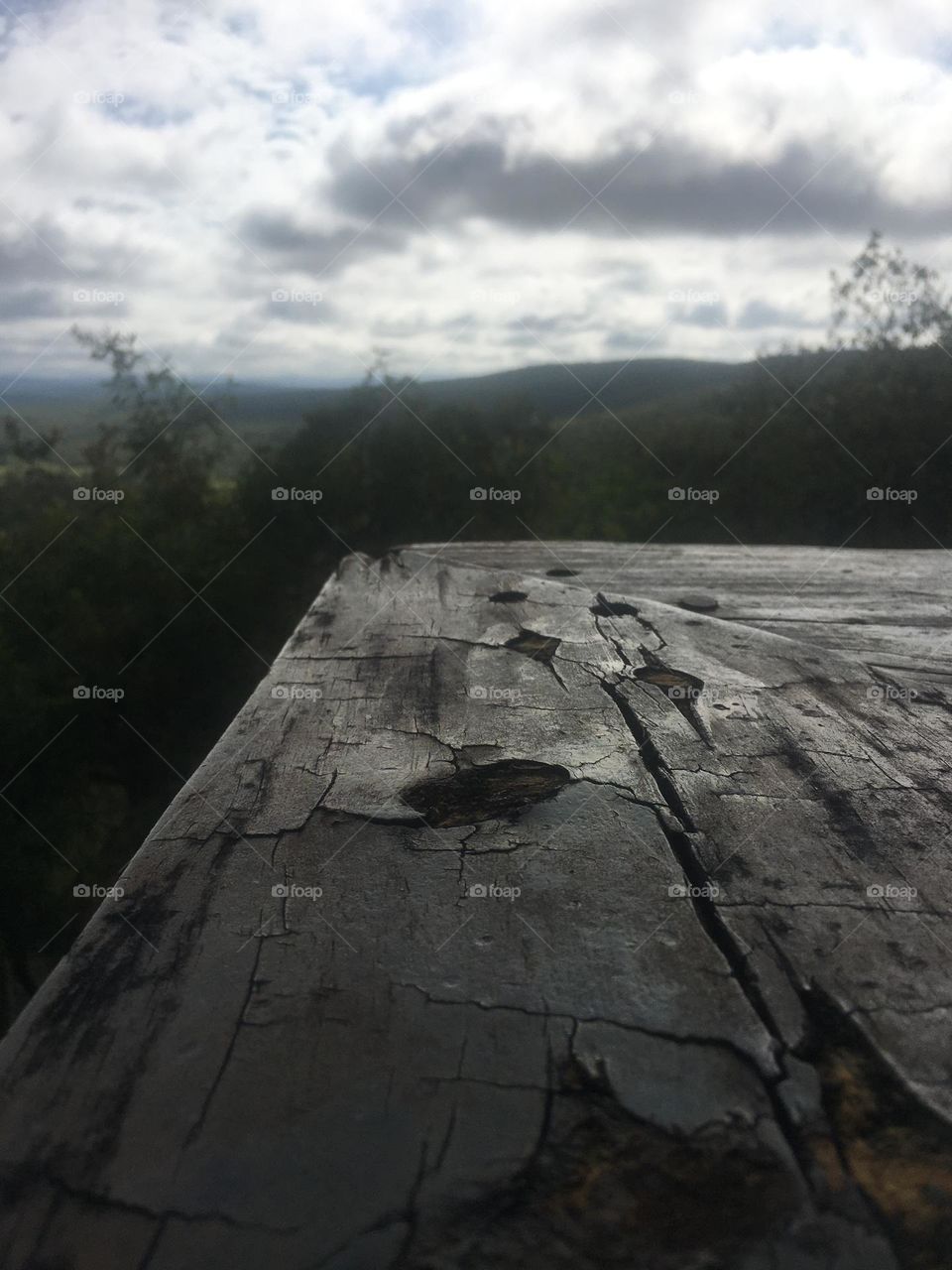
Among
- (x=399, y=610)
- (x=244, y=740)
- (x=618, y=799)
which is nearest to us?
(x=618, y=799)

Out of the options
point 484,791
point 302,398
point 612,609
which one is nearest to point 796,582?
point 612,609

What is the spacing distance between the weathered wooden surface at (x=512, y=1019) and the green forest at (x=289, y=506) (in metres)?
3.80

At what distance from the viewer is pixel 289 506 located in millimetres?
6934

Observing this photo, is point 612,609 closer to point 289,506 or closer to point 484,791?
point 484,791

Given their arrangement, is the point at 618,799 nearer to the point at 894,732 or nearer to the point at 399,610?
the point at 894,732

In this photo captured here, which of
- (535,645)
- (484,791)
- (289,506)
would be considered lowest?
(484,791)

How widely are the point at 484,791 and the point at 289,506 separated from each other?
5.97 metres

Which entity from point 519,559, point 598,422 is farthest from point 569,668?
point 598,422

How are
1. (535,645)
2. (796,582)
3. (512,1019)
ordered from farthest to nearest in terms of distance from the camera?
1. (796,582)
2. (535,645)
3. (512,1019)

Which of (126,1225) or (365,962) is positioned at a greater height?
(365,962)

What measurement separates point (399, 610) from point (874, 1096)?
1889 mm

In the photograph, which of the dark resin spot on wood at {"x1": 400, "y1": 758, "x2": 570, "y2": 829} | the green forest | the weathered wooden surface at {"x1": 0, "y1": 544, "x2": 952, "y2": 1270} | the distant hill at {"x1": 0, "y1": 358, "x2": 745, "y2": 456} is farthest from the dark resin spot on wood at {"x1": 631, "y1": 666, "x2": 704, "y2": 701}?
the distant hill at {"x1": 0, "y1": 358, "x2": 745, "y2": 456}

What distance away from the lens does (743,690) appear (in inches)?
67.7

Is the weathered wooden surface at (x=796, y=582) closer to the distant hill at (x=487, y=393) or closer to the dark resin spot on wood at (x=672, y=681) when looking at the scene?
the dark resin spot on wood at (x=672, y=681)
